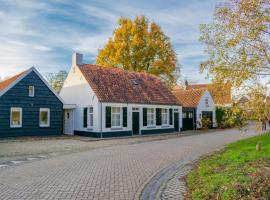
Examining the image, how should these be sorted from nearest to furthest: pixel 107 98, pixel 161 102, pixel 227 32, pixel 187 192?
pixel 187 192 → pixel 227 32 → pixel 107 98 → pixel 161 102

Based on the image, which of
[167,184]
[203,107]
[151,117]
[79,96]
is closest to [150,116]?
[151,117]

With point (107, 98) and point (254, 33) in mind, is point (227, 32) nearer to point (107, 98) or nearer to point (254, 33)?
point (254, 33)

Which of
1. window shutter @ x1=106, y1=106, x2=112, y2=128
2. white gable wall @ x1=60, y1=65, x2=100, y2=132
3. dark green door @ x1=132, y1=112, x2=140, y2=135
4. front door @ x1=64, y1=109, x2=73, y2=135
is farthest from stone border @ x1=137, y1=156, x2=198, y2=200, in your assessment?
front door @ x1=64, y1=109, x2=73, y2=135

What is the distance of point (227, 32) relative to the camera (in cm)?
949

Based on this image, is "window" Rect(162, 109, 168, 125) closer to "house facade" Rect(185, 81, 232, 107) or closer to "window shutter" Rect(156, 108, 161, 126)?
"window shutter" Rect(156, 108, 161, 126)

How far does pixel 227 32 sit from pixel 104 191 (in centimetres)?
658

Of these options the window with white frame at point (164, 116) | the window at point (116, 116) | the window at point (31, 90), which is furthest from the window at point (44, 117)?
the window with white frame at point (164, 116)

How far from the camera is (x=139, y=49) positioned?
37.8 meters

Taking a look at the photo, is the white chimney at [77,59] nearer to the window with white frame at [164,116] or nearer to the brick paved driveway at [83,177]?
the window with white frame at [164,116]

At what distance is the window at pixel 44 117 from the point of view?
2347 centimetres

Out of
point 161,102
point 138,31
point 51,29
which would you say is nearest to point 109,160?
point 51,29

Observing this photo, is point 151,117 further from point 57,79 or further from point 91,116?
point 57,79

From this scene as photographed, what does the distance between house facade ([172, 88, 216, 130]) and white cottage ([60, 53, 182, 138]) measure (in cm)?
301

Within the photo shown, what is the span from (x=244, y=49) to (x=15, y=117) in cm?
1882
